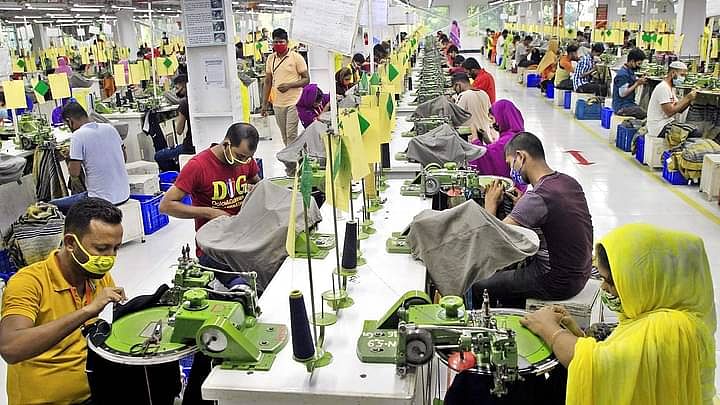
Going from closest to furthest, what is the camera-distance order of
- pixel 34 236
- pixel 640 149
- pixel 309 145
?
1. pixel 34 236
2. pixel 309 145
3. pixel 640 149

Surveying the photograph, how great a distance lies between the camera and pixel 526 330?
210 cm

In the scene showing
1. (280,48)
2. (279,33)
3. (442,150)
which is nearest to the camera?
(442,150)

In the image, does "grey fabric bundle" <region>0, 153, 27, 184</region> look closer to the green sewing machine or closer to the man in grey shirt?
the man in grey shirt

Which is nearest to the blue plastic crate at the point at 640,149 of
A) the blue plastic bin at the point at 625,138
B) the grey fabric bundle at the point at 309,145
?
the blue plastic bin at the point at 625,138

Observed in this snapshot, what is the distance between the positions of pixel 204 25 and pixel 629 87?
5922 mm

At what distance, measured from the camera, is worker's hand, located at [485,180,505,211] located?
3592 mm

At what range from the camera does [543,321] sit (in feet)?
6.79

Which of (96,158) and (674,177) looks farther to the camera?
(674,177)

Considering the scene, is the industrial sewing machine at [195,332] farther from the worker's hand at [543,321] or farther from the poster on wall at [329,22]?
the poster on wall at [329,22]

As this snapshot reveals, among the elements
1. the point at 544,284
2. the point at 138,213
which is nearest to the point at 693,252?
the point at 544,284

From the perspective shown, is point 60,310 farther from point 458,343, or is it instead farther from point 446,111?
point 446,111

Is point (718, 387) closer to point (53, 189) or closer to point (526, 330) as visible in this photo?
point (526, 330)

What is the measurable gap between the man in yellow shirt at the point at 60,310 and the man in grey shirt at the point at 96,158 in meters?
2.95

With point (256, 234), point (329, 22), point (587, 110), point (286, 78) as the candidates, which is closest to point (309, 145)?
point (256, 234)
